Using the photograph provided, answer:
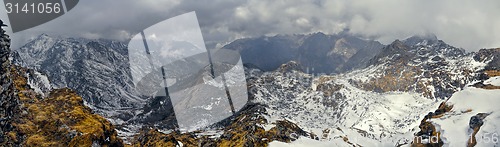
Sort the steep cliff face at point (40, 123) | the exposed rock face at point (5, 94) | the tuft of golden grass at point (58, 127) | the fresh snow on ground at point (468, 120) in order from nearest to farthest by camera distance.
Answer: the exposed rock face at point (5, 94) → the steep cliff face at point (40, 123) → the tuft of golden grass at point (58, 127) → the fresh snow on ground at point (468, 120)

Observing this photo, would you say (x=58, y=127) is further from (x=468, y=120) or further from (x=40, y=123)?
(x=468, y=120)

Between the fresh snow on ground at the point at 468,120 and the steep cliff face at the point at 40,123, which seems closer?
the steep cliff face at the point at 40,123

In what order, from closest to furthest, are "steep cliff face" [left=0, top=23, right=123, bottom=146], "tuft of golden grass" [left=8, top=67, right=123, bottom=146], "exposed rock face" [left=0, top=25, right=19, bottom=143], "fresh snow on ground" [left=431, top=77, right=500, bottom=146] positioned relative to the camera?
"exposed rock face" [left=0, top=25, right=19, bottom=143]
"steep cliff face" [left=0, top=23, right=123, bottom=146]
"tuft of golden grass" [left=8, top=67, right=123, bottom=146]
"fresh snow on ground" [left=431, top=77, right=500, bottom=146]

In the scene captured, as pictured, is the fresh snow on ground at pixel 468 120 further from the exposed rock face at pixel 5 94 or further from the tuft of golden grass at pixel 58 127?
the exposed rock face at pixel 5 94

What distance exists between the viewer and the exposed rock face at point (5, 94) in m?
60.5

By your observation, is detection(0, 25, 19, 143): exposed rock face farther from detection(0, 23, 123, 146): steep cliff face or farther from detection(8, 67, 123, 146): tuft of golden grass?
detection(8, 67, 123, 146): tuft of golden grass

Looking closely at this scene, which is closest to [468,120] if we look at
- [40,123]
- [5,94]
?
[40,123]

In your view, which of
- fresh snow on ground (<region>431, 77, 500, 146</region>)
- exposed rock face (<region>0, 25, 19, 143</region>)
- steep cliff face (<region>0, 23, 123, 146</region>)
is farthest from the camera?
fresh snow on ground (<region>431, 77, 500, 146</region>)

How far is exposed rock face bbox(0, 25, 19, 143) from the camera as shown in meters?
60.5

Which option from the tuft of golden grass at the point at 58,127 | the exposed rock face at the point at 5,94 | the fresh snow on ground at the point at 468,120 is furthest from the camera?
the fresh snow on ground at the point at 468,120

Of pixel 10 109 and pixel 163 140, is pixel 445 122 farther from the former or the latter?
pixel 10 109

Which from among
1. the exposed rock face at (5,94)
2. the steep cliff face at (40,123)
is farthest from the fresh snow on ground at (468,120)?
the exposed rock face at (5,94)

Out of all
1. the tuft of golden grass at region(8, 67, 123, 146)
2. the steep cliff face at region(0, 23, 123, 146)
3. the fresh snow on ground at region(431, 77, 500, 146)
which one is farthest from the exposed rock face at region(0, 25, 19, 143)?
the fresh snow on ground at region(431, 77, 500, 146)

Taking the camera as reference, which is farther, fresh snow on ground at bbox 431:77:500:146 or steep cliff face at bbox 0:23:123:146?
fresh snow on ground at bbox 431:77:500:146
